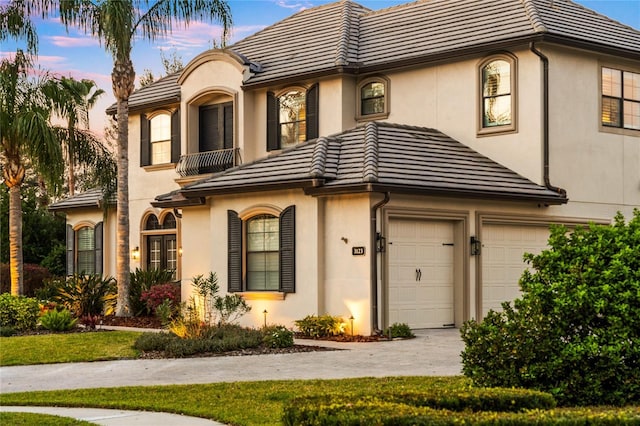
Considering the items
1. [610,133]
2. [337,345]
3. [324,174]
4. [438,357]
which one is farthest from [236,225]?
[610,133]

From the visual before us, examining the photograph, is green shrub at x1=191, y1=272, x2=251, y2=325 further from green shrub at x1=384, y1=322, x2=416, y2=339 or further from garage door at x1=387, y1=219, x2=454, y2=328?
garage door at x1=387, y1=219, x2=454, y2=328

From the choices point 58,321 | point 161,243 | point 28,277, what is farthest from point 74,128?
point 28,277

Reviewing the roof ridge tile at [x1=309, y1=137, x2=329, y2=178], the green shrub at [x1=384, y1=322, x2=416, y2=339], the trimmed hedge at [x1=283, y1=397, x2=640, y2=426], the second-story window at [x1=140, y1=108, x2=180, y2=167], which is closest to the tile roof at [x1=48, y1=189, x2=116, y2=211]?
the second-story window at [x1=140, y1=108, x2=180, y2=167]

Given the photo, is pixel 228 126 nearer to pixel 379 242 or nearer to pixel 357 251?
pixel 357 251

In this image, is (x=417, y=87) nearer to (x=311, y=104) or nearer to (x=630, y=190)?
(x=311, y=104)

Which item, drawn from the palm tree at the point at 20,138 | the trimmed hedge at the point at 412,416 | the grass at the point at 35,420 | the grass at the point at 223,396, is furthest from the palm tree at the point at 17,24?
the trimmed hedge at the point at 412,416

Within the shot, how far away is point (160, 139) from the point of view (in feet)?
101

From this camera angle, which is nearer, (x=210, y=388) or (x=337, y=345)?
(x=210, y=388)

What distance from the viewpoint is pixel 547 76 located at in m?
23.0

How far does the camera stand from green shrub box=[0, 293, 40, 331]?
21.7 metres

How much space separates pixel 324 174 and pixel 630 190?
885 cm

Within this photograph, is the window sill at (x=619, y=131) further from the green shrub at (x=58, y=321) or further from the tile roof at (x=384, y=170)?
the green shrub at (x=58, y=321)

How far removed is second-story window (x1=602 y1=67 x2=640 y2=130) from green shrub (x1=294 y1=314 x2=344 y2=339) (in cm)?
893

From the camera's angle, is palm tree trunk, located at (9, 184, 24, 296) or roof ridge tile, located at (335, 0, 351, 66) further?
palm tree trunk, located at (9, 184, 24, 296)
